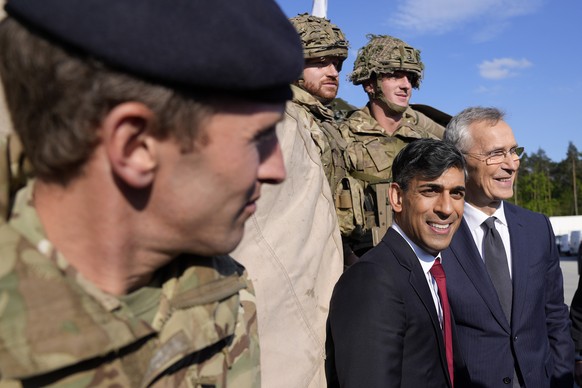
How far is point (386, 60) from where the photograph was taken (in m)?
6.30

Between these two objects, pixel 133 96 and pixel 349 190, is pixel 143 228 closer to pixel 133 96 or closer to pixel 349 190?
pixel 133 96

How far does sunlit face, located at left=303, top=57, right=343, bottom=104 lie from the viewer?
516 cm

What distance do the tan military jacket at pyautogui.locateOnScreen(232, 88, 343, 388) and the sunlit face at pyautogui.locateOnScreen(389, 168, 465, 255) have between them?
84 cm

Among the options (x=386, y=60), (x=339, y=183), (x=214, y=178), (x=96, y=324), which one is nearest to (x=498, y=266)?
(x=339, y=183)

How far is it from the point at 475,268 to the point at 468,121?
114 cm

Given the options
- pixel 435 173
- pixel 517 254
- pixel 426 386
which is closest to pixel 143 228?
pixel 426 386

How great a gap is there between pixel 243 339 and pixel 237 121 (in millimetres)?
629

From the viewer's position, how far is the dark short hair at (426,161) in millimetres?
3020

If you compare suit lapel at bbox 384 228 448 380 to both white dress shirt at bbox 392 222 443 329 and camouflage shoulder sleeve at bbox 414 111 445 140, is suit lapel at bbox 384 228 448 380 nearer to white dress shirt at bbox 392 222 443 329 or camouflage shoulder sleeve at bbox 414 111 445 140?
white dress shirt at bbox 392 222 443 329

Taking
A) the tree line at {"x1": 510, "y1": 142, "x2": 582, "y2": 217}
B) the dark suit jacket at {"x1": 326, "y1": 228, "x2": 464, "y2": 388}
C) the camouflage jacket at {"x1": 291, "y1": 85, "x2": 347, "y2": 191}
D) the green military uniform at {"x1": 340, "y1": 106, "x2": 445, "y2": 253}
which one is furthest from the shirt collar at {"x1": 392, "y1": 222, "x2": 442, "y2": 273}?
the tree line at {"x1": 510, "y1": 142, "x2": 582, "y2": 217}

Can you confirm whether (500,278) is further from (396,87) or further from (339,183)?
(396,87)

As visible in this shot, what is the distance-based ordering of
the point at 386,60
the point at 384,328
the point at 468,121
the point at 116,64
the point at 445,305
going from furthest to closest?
the point at 386,60
the point at 468,121
the point at 445,305
the point at 384,328
the point at 116,64

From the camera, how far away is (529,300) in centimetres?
325

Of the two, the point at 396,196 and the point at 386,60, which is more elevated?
the point at 386,60
